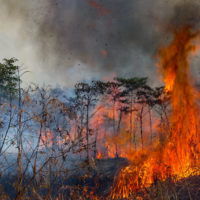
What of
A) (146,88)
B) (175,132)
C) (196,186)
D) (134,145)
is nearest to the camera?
(196,186)

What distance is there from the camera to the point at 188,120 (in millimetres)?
9852

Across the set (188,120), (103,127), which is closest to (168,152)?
(188,120)

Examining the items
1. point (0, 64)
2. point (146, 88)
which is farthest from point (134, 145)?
point (0, 64)

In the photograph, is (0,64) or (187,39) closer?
(187,39)

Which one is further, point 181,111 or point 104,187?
point 104,187

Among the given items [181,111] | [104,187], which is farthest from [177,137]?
[104,187]

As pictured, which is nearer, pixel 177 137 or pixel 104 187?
pixel 177 137

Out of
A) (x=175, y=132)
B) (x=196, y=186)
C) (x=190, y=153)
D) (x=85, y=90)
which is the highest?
(x=85, y=90)

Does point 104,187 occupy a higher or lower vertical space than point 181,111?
lower

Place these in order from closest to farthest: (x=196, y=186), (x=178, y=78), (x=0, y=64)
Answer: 1. (x=196, y=186)
2. (x=178, y=78)
3. (x=0, y=64)

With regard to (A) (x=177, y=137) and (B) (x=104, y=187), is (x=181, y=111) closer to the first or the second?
(A) (x=177, y=137)

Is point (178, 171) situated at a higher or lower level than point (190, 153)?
lower

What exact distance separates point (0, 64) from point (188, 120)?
20.7 metres

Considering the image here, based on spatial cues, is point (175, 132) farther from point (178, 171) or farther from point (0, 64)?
point (0, 64)
